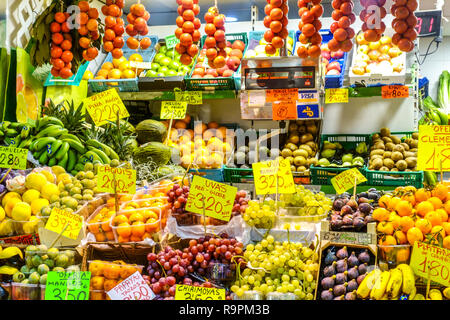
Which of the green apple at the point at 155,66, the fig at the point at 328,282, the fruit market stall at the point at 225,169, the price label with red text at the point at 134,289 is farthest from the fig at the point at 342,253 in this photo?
the green apple at the point at 155,66

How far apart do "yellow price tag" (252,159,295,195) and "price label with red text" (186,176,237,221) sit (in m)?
0.27

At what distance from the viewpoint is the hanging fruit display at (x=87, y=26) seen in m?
2.99

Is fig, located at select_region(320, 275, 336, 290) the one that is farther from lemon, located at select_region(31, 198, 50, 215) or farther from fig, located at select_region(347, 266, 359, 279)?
lemon, located at select_region(31, 198, 50, 215)

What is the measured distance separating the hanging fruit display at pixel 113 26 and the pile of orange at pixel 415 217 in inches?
79.4

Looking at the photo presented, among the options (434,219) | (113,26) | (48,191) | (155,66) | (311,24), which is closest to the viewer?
(434,219)

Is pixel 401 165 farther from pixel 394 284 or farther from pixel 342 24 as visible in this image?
pixel 394 284

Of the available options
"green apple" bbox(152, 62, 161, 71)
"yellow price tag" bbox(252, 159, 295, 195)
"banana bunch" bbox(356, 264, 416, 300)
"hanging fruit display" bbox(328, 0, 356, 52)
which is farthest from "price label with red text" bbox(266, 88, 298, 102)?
"green apple" bbox(152, 62, 161, 71)

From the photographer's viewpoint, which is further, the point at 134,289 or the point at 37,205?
the point at 37,205

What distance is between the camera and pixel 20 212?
2.56 meters

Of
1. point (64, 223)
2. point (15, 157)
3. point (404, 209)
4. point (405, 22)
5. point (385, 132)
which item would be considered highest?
point (405, 22)

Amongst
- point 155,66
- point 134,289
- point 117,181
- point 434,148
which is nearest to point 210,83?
point 155,66

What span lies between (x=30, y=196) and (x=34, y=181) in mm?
119

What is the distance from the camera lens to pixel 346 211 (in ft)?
7.71

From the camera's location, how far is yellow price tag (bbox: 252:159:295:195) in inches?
101
